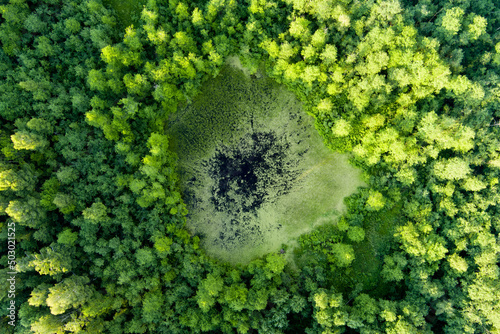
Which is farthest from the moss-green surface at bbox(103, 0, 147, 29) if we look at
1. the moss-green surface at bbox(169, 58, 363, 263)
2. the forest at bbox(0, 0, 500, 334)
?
the moss-green surface at bbox(169, 58, 363, 263)

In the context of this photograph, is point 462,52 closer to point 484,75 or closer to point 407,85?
point 484,75

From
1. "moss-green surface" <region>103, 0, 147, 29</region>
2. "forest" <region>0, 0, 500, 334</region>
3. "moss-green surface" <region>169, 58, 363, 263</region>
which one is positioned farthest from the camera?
"moss-green surface" <region>169, 58, 363, 263</region>

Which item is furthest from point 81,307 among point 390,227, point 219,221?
point 390,227

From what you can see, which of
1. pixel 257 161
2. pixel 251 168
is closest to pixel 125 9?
pixel 257 161

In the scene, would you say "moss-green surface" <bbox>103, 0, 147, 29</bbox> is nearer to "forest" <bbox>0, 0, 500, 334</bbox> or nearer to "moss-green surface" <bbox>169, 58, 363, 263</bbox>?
"forest" <bbox>0, 0, 500, 334</bbox>

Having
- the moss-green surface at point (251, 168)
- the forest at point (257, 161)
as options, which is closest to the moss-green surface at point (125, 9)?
the forest at point (257, 161)

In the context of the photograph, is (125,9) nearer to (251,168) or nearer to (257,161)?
(257,161)

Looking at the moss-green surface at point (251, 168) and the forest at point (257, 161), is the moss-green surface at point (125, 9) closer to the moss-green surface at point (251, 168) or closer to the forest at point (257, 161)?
the forest at point (257, 161)
